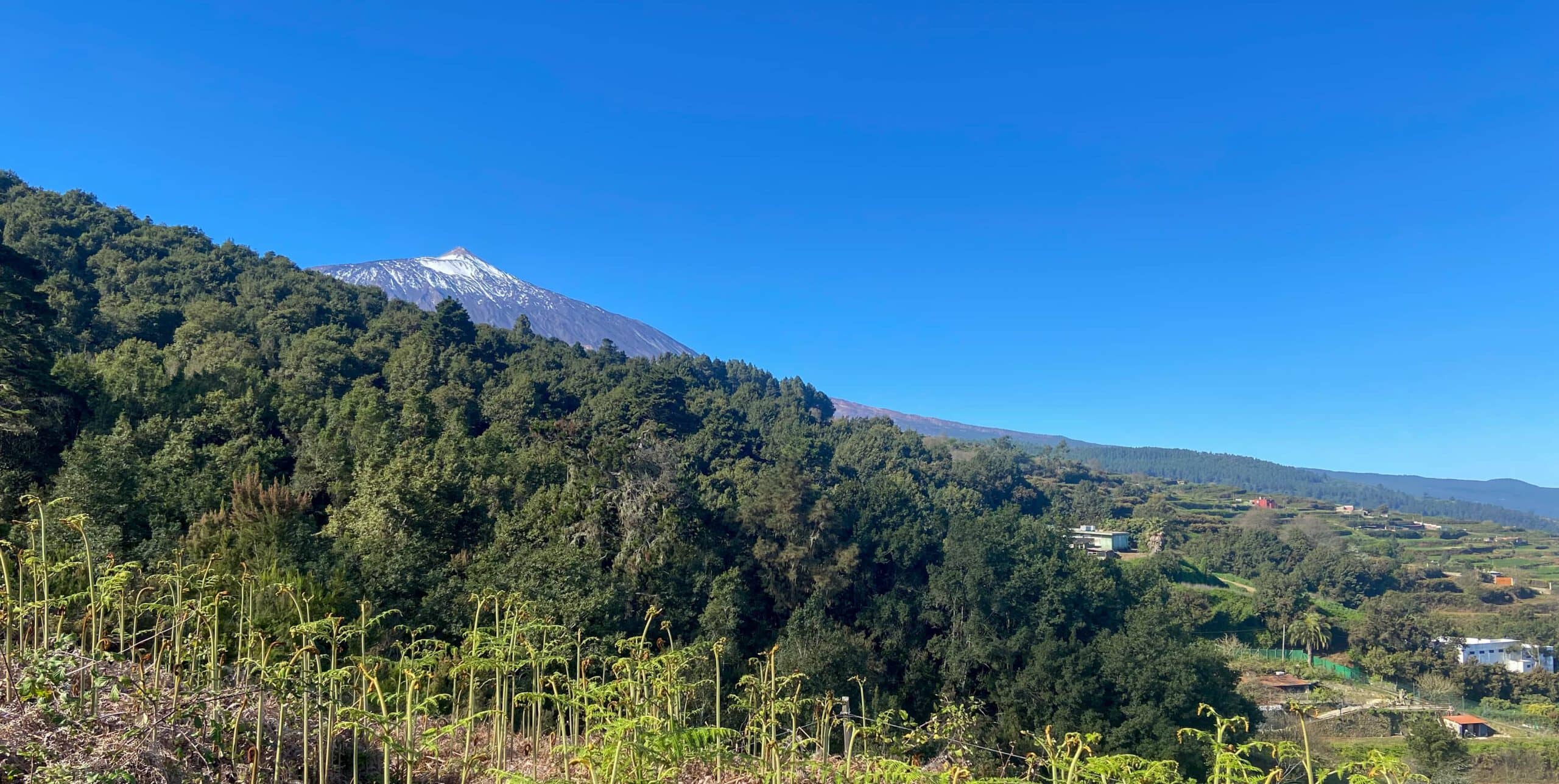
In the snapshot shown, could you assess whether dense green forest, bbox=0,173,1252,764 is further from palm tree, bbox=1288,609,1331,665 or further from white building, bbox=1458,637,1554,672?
white building, bbox=1458,637,1554,672

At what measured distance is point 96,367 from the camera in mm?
24469

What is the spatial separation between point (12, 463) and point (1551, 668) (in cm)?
9114

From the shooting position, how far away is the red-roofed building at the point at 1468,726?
36.8 m

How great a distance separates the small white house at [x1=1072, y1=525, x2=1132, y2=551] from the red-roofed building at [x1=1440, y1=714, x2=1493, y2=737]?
37433 mm

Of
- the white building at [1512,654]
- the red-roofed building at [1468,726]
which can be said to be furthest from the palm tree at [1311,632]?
the red-roofed building at [1468,726]

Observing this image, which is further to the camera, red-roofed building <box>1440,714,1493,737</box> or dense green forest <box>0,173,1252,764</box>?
red-roofed building <box>1440,714,1493,737</box>

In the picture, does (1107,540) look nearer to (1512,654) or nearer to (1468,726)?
(1512,654)

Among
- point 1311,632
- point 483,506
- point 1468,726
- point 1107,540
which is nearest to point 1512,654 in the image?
point 1311,632

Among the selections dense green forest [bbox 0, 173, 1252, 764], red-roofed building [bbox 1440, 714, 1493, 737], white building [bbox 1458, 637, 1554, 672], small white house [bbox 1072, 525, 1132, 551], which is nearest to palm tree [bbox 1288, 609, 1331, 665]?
white building [bbox 1458, 637, 1554, 672]

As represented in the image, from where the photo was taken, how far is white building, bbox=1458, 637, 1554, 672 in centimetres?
5453

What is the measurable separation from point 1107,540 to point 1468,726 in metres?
42.8

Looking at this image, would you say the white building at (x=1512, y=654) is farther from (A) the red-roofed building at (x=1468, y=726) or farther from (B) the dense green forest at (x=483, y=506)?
(B) the dense green forest at (x=483, y=506)

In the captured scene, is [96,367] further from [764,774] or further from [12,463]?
[764,774]

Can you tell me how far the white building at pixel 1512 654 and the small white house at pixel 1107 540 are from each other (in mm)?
29380
